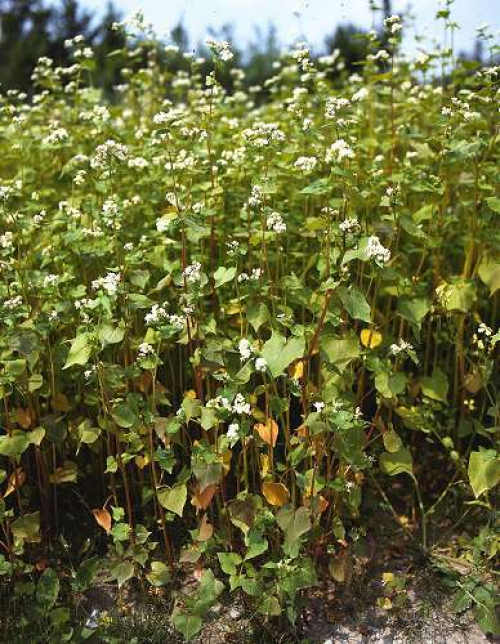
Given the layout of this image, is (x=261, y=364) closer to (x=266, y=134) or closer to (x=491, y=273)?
(x=266, y=134)

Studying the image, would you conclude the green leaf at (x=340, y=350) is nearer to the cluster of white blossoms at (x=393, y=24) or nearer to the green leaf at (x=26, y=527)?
the green leaf at (x=26, y=527)

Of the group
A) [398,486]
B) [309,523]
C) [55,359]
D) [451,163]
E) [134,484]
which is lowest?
[398,486]

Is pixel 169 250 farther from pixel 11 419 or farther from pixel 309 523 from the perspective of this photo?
pixel 309 523

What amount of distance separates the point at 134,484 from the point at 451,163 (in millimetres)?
1712

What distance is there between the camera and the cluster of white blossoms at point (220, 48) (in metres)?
2.62

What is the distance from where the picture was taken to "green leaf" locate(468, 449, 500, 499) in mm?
2532

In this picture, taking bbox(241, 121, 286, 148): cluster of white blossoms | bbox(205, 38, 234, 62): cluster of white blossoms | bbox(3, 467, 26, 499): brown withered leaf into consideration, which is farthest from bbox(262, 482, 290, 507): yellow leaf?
bbox(205, 38, 234, 62): cluster of white blossoms

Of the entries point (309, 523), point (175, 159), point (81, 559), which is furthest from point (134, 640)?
point (175, 159)

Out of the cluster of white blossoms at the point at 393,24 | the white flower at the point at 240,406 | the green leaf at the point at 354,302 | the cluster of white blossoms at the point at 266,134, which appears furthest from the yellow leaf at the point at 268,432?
the cluster of white blossoms at the point at 393,24

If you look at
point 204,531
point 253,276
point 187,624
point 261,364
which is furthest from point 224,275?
point 187,624

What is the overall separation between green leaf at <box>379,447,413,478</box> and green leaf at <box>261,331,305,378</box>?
0.62m

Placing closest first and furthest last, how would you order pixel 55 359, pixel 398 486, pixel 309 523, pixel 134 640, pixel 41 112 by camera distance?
1. pixel 309 523
2. pixel 134 640
3. pixel 55 359
4. pixel 398 486
5. pixel 41 112

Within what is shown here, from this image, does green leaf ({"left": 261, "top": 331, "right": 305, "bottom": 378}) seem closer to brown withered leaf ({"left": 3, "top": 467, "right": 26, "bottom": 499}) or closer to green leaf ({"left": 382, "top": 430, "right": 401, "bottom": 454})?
green leaf ({"left": 382, "top": 430, "right": 401, "bottom": 454})

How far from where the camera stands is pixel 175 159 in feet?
10.2
